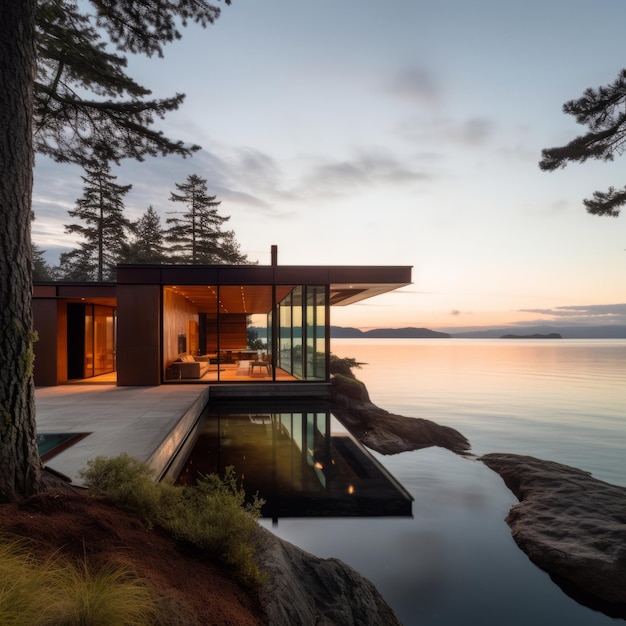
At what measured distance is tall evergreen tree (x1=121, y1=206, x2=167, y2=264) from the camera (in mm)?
34500

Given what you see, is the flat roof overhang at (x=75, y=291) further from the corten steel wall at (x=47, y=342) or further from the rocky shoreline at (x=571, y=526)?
the rocky shoreline at (x=571, y=526)

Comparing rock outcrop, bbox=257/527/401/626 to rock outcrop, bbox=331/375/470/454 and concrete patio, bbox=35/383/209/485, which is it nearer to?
concrete patio, bbox=35/383/209/485

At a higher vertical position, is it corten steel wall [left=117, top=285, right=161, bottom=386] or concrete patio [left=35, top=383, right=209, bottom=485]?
corten steel wall [left=117, top=285, right=161, bottom=386]

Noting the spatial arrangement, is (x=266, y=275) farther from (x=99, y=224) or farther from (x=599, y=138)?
(x=99, y=224)

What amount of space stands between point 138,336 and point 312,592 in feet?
35.6

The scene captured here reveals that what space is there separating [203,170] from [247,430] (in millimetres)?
28637

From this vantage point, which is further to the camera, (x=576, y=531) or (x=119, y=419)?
(x=119, y=419)

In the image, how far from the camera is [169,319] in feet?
46.4

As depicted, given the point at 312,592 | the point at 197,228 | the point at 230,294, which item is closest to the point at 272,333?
the point at 230,294

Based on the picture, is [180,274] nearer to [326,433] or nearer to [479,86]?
[326,433]

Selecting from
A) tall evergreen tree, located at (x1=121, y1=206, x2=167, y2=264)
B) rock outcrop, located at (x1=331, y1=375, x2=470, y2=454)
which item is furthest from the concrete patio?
tall evergreen tree, located at (x1=121, y1=206, x2=167, y2=264)

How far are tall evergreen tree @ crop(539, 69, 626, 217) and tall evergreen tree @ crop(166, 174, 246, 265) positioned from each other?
91.2ft

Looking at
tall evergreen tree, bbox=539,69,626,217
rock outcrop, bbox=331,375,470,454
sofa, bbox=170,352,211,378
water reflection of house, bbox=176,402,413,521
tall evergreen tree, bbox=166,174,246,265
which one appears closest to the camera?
water reflection of house, bbox=176,402,413,521

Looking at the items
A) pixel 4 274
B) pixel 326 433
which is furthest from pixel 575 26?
pixel 4 274
